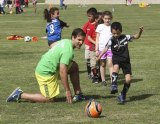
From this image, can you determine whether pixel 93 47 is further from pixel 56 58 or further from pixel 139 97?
pixel 56 58

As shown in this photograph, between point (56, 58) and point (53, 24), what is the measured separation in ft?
12.9

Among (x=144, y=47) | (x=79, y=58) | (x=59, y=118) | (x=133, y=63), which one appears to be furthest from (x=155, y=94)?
(x=144, y=47)

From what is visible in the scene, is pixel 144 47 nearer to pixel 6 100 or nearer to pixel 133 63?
pixel 133 63

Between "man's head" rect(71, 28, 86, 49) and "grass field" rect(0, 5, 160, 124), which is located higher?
"man's head" rect(71, 28, 86, 49)

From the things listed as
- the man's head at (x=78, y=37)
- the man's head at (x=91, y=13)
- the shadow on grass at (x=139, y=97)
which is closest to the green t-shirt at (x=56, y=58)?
the man's head at (x=78, y=37)

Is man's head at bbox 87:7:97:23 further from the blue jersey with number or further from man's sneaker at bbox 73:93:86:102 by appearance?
man's sneaker at bbox 73:93:86:102

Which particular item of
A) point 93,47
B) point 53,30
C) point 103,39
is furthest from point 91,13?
point 53,30

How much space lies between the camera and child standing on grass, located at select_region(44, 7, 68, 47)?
562 inches

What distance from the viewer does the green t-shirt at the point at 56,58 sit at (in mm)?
10555

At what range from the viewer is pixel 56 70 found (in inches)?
430

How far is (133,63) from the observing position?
17.7 m

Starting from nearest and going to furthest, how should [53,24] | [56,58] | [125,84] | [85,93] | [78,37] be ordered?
[78,37], [56,58], [125,84], [85,93], [53,24]

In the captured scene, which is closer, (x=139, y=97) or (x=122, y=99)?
(x=122, y=99)

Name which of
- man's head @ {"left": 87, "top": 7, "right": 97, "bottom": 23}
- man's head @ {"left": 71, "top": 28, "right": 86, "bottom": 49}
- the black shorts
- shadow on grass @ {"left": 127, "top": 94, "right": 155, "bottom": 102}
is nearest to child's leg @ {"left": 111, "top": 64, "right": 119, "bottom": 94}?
the black shorts
